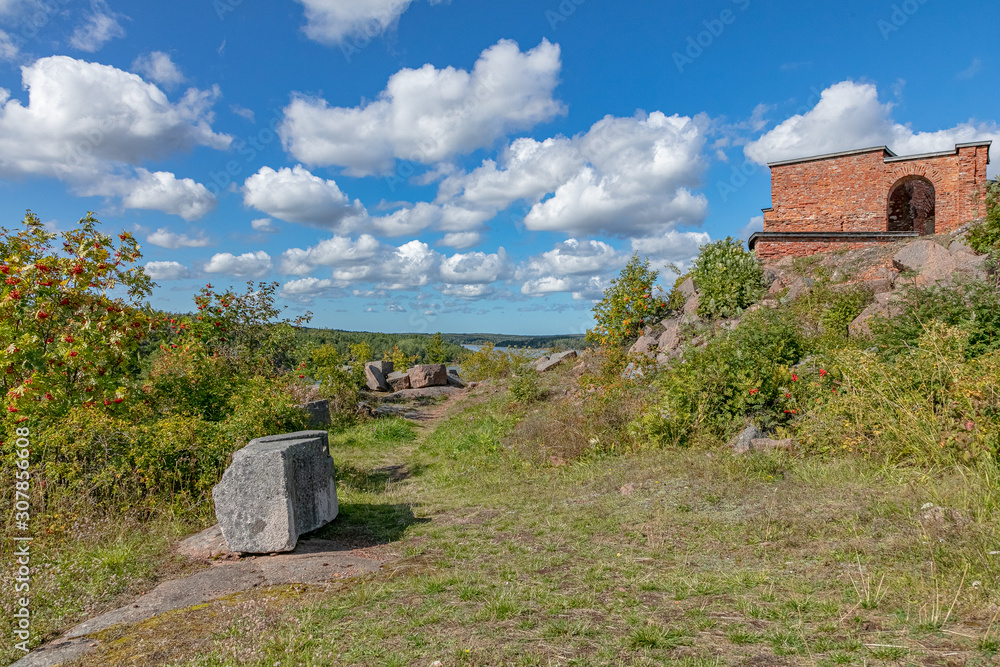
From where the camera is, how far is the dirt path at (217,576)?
3.50m

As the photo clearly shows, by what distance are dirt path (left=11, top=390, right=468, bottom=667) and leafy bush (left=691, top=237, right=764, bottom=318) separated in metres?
10.1

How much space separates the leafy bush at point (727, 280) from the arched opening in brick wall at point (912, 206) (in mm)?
10316

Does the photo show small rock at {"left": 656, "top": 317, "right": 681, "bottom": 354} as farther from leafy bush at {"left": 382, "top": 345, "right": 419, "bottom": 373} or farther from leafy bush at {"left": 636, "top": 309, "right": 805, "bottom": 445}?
leafy bush at {"left": 382, "top": 345, "right": 419, "bottom": 373}

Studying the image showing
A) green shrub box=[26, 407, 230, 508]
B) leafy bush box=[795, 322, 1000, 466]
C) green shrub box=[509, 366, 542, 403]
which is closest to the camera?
leafy bush box=[795, 322, 1000, 466]

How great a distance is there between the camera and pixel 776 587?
3713 mm

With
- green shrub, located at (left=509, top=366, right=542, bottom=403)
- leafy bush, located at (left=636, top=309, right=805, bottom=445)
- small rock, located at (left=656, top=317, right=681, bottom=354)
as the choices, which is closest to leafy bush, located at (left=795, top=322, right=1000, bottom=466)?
leafy bush, located at (left=636, top=309, right=805, bottom=445)

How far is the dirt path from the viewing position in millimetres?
3502

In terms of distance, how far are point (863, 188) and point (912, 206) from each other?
4.82 m

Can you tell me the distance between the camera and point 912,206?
20.4 meters

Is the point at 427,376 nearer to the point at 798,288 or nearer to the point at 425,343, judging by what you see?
the point at 798,288

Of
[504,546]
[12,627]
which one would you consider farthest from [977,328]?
[12,627]

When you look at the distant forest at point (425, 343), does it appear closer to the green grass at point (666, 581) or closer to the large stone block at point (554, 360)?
the large stone block at point (554, 360)

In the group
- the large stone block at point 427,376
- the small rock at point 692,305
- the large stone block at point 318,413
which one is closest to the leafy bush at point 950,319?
the small rock at point 692,305

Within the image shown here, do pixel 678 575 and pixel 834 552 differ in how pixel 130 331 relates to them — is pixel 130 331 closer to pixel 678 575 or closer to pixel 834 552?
pixel 678 575
